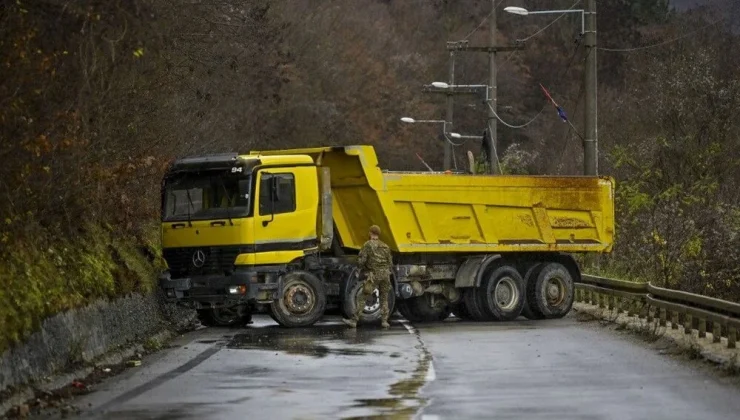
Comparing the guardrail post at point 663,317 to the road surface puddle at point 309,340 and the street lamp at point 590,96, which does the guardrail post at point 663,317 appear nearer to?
the road surface puddle at point 309,340

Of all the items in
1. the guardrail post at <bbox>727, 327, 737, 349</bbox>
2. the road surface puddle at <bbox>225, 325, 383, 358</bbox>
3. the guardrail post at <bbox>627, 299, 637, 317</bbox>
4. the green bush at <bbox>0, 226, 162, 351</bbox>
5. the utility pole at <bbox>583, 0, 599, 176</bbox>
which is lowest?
the road surface puddle at <bbox>225, 325, 383, 358</bbox>

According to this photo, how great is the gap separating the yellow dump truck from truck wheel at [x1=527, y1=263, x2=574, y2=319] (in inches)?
0.9

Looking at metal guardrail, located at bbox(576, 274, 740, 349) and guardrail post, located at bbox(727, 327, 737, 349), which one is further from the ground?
metal guardrail, located at bbox(576, 274, 740, 349)

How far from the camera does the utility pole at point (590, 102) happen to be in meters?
35.5

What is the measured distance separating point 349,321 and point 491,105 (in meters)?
20.6

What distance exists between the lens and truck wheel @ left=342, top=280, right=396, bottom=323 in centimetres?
2953

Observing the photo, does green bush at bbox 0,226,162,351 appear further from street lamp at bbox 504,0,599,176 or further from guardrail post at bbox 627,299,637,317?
street lamp at bbox 504,0,599,176

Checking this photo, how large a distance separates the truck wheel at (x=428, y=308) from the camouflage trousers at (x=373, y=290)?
8.06 feet

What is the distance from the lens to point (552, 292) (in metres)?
32.1

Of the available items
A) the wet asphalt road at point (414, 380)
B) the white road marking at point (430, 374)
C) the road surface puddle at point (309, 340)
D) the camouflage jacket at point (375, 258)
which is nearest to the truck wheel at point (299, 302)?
the road surface puddle at point (309, 340)

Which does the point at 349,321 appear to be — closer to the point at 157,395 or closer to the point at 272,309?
the point at 272,309

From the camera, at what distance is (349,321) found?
29.3 metres

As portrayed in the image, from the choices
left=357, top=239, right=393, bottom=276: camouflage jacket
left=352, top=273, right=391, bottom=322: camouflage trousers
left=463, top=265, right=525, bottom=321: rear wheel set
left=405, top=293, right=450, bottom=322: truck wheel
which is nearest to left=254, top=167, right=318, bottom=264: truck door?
left=357, top=239, right=393, bottom=276: camouflage jacket

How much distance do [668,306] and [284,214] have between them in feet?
22.3
